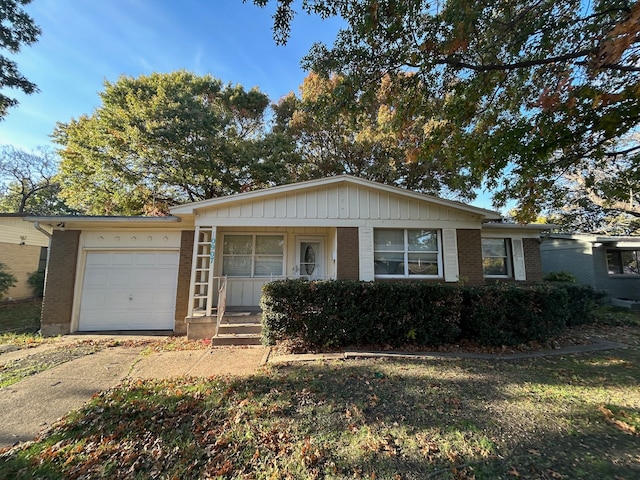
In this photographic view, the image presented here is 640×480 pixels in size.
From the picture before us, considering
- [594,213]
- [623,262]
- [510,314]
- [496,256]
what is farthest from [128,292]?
[594,213]

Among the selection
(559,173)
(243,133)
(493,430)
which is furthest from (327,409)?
(243,133)

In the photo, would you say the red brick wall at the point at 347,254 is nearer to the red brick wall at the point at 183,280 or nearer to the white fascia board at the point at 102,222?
the red brick wall at the point at 183,280

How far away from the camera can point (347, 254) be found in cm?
851

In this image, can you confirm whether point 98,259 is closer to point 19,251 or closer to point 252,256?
point 252,256

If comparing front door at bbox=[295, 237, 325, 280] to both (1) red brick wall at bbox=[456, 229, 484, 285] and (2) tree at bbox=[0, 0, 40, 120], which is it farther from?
(2) tree at bbox=[0, 0, 40, 120]

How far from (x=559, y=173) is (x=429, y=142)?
3579mm

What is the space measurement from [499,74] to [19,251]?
2156 centimetres

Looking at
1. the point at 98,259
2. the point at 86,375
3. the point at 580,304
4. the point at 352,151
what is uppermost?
the point at 352,151

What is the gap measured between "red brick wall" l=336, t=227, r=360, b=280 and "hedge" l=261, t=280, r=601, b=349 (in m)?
2.20

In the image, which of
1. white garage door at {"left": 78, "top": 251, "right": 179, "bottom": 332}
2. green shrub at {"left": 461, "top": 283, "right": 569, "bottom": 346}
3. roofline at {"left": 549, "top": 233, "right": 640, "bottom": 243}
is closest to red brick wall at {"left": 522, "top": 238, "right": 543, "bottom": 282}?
green shrub at {"left": 461, "top": 283, "right": 569, "bottom": 346}

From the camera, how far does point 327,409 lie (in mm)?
3584

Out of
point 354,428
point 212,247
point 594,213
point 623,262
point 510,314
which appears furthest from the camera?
point 594,213

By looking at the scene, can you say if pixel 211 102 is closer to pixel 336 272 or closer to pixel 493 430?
pixel 336 272

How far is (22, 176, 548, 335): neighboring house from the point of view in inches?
333
